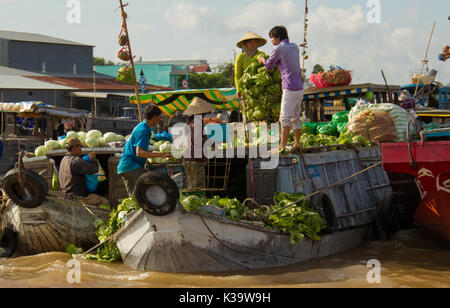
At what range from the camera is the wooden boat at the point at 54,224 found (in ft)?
24.2

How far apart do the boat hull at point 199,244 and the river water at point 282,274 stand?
107mm

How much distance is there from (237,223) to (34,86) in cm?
2244

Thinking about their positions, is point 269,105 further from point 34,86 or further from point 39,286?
point 34,86

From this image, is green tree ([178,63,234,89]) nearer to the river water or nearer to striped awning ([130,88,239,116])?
striped awning ([130,88,239,116])

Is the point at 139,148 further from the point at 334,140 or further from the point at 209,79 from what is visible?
the point at 209,79

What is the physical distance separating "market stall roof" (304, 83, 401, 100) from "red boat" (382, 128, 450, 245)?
2704 millimetres

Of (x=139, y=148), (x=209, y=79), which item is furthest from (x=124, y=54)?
(x=209, y=79)

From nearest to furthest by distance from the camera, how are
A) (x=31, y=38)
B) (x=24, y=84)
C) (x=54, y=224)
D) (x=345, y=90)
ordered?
(x=54, y=224)
(x=345, y=90)
(x=24, y=84)
(x=31, y=38)

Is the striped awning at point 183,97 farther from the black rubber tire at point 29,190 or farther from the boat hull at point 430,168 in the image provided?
the boat hull at point 430,168

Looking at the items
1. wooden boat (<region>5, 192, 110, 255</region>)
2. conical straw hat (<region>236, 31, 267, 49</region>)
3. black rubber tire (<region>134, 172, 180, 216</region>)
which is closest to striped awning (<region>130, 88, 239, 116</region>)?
conical straw hat (<region>236, 31, 267, 49</region>)

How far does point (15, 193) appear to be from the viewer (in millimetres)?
7043

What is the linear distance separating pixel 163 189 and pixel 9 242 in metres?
3.39

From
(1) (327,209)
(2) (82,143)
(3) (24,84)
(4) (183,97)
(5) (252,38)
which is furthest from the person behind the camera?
(3) (24,84)

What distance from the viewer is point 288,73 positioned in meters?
7.00
